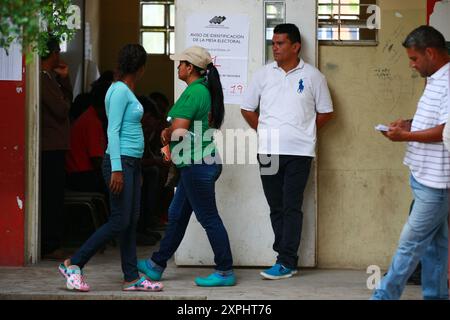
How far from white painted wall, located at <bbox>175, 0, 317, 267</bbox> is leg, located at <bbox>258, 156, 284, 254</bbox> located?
0.83 feet

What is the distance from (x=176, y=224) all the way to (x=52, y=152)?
1.64 meters

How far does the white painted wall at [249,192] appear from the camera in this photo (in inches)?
321

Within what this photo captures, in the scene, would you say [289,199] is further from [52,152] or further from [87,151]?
[87,151]

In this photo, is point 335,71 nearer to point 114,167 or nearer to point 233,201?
point 233,201

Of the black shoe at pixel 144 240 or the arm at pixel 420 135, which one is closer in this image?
the arm at pixel 420 135

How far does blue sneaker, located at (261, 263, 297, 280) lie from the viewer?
7.82 meters

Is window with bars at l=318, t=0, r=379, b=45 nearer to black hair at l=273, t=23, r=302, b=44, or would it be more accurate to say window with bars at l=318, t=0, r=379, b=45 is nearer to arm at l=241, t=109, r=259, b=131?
black hair at l=273, t=23, r=302, b=44

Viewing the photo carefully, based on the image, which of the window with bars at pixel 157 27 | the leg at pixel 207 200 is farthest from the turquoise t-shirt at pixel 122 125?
the window with bars at pixel 157 27

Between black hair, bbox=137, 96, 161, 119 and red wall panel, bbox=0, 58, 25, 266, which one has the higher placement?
black hair, bbox=137, 96, 161, 119

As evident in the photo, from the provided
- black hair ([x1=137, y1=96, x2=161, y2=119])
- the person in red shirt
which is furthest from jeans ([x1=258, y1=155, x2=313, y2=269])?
black hair ([x1=137, y1=96, x2=161, y2=119])

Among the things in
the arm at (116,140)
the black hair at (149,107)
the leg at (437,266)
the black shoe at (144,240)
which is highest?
the black hair at (149,107)

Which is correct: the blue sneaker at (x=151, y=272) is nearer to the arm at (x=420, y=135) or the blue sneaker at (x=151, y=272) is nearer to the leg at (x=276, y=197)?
the leg at (x=276, y=197)

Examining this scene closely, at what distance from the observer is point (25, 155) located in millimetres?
8203
